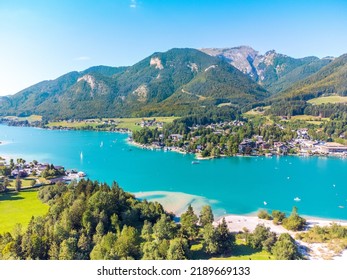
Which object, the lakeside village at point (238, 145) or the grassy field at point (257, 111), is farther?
the grassy field at point (257, 111)

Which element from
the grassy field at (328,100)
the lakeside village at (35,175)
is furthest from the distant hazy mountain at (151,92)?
the lakeside village at (35,175)

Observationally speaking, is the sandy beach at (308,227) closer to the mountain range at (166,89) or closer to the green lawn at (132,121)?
the green lawn at (132,121)

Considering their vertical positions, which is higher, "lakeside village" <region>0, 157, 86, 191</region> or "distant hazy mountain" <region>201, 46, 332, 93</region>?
"distant hazy mountain" <region>201, 46, 332, 93</region>

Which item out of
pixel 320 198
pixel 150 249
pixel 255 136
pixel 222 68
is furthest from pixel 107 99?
pixel 150 249

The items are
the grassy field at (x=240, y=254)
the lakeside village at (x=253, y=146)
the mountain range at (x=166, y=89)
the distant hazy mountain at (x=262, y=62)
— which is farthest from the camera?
the distant hazy mountain at (x=262, y=62)

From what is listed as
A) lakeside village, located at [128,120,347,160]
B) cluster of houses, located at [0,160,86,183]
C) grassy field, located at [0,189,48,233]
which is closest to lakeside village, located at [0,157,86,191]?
cluster of houses, located at [0,160,86,183]

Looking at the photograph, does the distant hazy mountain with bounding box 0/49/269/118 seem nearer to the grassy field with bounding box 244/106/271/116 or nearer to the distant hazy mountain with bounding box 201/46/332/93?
the grassy field with bounding box 244/106/271/116
